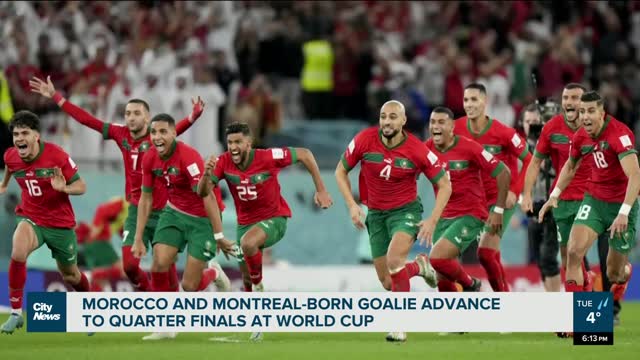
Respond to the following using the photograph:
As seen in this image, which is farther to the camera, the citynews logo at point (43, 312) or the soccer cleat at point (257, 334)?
the soccer cleat at point (257, 334)

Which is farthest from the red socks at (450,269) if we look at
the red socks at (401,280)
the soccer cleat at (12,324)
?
the soccer cleat at (12,324)

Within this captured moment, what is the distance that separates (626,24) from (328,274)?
8361mm

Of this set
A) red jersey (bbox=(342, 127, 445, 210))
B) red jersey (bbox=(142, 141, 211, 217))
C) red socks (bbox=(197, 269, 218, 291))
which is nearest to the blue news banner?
red jersey (bbox=(342, 127, 445, 210))

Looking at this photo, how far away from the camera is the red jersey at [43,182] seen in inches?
627

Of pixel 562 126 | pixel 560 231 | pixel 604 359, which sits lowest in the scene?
pixel 604 359

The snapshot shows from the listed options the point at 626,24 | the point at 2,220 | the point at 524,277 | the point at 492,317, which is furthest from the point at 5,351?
the point at 626,24

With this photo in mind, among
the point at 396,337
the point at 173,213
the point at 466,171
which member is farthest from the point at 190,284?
the point at 466,171

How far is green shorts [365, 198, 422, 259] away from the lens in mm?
15500

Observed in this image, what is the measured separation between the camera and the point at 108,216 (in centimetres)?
2047

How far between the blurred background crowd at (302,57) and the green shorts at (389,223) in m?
7.73

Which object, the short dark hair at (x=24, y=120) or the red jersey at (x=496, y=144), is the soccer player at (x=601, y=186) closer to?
the red jersey at (x=496, y=144)

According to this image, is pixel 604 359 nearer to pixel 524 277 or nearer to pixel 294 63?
pixel 524 277

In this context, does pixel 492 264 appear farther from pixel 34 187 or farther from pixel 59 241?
pixel 34 187

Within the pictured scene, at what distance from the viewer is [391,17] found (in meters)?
26.3
